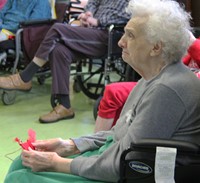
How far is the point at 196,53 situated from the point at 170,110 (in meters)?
0.93

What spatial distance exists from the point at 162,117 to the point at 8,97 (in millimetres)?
2466

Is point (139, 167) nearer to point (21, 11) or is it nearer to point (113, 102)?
point (113, 102)

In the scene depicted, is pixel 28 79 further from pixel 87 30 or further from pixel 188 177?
pixel 188 177

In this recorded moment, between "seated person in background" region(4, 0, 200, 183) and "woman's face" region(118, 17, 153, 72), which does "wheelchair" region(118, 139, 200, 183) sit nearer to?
→ "seated person in background" region(4, 0, 200, 183)

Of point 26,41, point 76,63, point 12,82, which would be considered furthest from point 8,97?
point 76,63

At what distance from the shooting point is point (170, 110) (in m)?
1.13

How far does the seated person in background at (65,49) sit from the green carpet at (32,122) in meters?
0.12

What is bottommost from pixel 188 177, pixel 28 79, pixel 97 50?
pixel 28 79

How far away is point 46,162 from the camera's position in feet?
4.41

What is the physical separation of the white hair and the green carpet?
129 cm

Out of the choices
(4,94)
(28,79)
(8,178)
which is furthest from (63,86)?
(8,178)

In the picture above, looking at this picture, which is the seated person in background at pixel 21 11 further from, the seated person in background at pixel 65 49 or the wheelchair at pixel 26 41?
the seated person in background at pixel 65 49

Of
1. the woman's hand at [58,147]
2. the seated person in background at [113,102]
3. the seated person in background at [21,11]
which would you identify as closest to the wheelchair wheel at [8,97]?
the seated person in background at [21,11]

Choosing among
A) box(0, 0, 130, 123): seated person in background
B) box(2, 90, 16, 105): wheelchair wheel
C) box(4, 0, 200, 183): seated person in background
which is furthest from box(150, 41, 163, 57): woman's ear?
box(2, 90, 16, 105): wheelchair wheel
